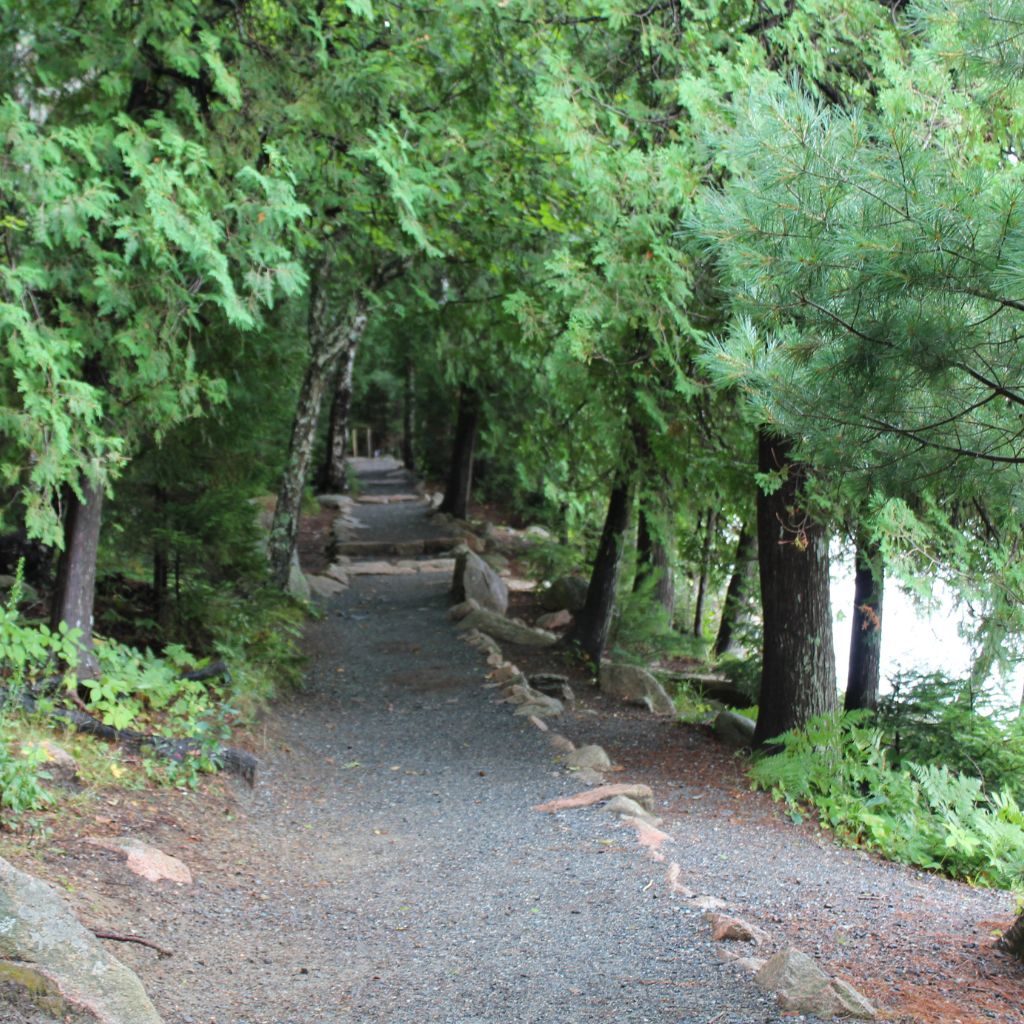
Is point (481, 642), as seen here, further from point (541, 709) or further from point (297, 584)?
point (297, 584)

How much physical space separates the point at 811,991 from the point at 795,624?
4.34 m

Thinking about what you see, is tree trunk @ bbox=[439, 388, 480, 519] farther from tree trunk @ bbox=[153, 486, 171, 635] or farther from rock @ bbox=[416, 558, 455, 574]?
tree trunk @ bbox=[153, 486, 171, 635]

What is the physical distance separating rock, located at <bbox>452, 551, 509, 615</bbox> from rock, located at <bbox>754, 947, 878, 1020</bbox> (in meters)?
9.89

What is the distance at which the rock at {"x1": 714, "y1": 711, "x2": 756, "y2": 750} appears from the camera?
833 centimetres

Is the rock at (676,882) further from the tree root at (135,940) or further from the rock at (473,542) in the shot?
the rock at (473,542)

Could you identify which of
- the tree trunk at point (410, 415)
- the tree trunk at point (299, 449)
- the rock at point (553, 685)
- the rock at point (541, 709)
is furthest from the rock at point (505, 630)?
the tree trunk at point (410, 415)

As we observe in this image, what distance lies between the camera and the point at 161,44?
6.27m

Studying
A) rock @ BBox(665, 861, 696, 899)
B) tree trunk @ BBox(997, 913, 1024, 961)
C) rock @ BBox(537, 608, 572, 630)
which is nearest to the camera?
tree trunk @ BBox(997, 913, 1024, 961)

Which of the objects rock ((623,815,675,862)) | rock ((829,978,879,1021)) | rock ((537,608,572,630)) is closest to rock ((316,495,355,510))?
rock ((537,608,572,630))

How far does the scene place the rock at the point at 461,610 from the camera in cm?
1274

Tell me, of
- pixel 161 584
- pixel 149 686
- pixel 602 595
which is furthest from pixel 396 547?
pixel 149 686

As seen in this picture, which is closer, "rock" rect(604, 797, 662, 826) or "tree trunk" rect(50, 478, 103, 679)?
"rock" rect(604, 797, 662, 826)

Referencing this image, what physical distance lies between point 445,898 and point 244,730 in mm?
3079

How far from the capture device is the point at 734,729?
8.42 metres
